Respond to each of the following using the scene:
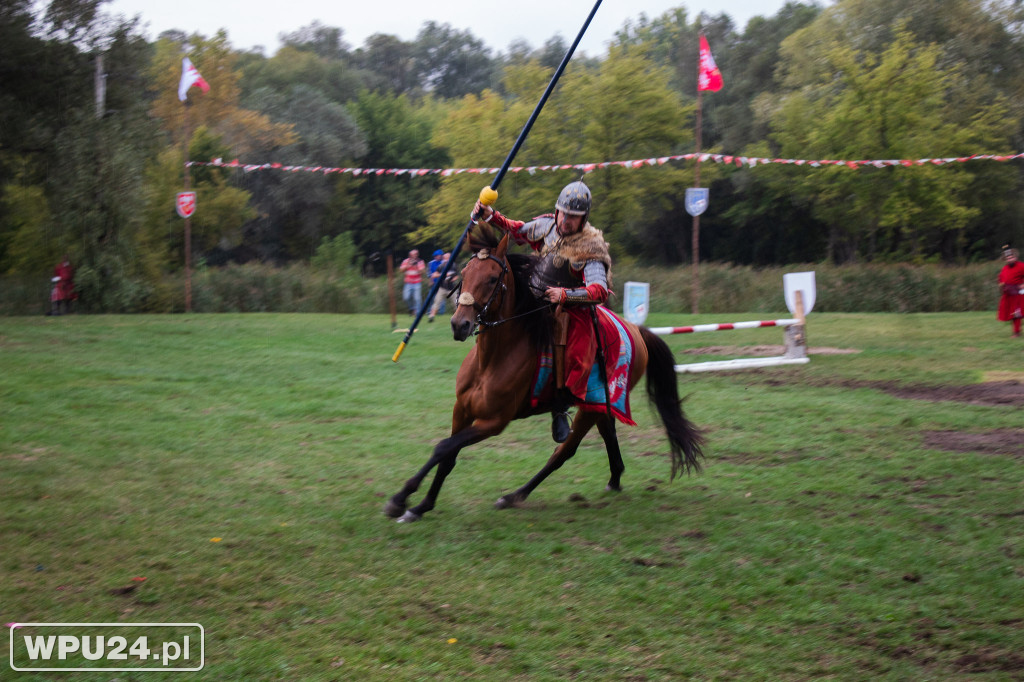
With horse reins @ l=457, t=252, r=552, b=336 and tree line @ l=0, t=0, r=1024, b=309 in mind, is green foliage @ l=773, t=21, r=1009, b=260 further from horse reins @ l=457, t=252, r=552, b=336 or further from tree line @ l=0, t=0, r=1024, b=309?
horse reins @ l=457, t=252, r=552, b=336

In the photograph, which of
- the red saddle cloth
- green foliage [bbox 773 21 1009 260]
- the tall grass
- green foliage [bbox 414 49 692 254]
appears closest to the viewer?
the red saddle cloth

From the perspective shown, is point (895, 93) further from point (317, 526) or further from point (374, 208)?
point (317, 526)

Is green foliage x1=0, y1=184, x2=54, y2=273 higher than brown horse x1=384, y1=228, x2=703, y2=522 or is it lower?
higher

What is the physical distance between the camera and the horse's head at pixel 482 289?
18.9 feet

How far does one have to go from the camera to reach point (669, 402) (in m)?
7.61

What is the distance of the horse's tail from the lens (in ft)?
→ 23.9

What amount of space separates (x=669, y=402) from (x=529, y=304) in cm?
189

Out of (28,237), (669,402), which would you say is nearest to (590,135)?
(28,237)

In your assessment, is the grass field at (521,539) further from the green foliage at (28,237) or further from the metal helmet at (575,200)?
the green foliage at (28,237)

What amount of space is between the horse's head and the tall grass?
2119 centimetres

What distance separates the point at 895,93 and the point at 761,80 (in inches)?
855

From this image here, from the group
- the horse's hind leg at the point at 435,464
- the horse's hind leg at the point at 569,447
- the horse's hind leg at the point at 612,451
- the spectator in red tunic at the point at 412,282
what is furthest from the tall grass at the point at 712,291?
the horse's hind leg at the point at 435,464
